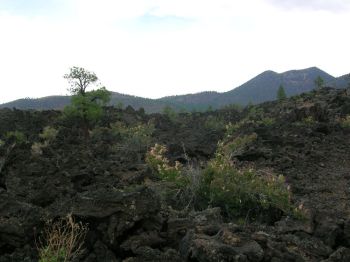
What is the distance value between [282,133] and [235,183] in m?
10.8

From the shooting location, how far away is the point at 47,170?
12.1 meters

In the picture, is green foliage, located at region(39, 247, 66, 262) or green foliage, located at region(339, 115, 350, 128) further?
green foliage, located at region(339, 115, 350, 128)

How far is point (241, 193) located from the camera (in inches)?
413

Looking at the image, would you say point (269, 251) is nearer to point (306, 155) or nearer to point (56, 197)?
point (56, 197)

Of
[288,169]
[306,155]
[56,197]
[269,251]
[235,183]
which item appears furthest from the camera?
[306,155]

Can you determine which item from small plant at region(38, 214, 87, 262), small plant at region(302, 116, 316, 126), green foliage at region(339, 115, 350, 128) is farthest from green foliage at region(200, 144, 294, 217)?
small plant at region(302, 116, 316, 126)

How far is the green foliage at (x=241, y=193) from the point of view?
10156mm

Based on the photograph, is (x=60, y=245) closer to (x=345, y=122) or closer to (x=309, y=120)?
(x=345, y=122)

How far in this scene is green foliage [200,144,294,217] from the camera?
1016 cm

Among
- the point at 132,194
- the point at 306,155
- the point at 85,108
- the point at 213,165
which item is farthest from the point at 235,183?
the point at 85,108

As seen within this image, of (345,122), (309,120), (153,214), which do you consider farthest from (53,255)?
(309,120)

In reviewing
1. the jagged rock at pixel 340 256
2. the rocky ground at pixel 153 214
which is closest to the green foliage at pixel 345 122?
the rocky ground at pixel 153 214

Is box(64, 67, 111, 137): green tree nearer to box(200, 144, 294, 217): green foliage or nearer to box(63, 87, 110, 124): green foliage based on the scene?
box(63, 87, 110, 124): green foliage

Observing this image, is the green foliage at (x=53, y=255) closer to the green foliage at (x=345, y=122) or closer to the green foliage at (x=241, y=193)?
the green foliage at (x=241, y=193)
